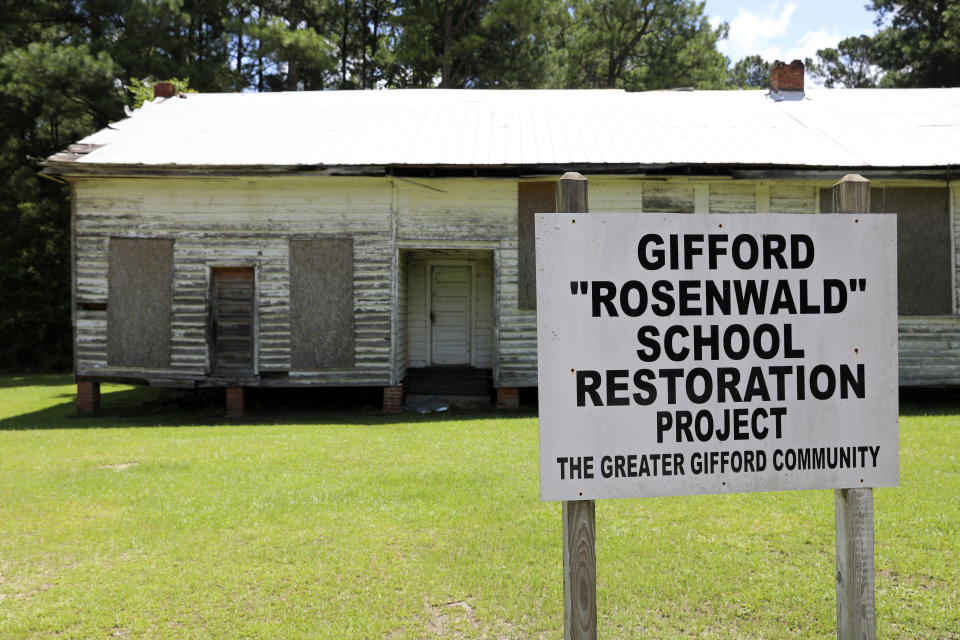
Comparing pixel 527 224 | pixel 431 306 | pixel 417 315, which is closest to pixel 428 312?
pixel 431 306

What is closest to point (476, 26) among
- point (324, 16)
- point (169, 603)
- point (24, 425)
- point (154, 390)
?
point (324, 16)

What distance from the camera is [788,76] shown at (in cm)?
1773

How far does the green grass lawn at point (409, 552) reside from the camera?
4059mm

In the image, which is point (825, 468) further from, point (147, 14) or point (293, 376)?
point (147, 14)

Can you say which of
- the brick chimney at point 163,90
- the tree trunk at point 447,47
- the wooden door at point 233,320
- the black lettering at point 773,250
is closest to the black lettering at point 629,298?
the black lettering at point 773,250

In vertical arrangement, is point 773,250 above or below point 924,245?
below

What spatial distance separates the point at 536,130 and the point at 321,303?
5.94 meters

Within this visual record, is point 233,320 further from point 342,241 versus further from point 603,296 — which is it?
point 603,296

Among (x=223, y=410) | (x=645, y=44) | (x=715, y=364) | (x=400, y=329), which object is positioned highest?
(x=645, y=44)

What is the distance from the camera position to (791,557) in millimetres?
4977

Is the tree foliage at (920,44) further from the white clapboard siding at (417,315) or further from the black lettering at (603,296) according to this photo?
the black lettering at (603,296)

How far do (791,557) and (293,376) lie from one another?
1035 centimetres

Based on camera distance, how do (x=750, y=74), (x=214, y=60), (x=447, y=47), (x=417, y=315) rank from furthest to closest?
(x=750, y=74)
(x=214, y=60)
(x=447, y=47)
(x=417, y=315)

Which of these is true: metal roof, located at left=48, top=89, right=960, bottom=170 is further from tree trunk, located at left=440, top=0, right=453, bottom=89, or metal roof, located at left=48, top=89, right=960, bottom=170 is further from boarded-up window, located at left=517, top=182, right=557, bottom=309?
tree trunk, located at left=440, top=0, right=453, bottom=89
